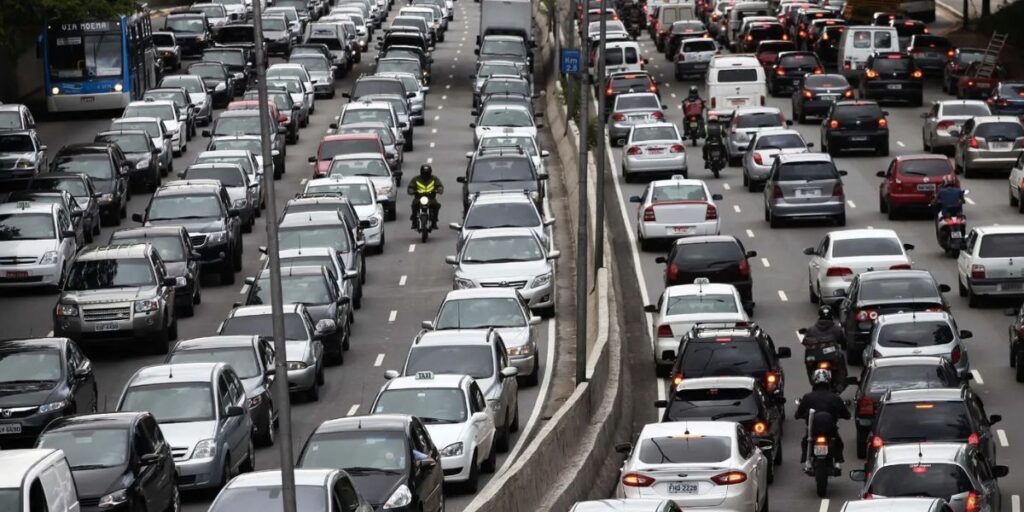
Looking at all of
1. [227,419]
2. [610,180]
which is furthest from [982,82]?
[227,419]

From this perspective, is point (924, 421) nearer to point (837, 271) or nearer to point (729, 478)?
point (729, 478)

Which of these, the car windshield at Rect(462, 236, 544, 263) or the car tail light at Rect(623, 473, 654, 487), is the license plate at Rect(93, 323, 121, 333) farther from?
the car tail light at Rect(623, 473, 654, 487)

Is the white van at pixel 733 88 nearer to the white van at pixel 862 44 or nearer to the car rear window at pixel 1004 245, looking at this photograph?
the white van at pixel 862 44

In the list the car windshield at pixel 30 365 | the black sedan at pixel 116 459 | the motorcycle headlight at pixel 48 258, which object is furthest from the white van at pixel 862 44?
the black sedan at pixel 116 459

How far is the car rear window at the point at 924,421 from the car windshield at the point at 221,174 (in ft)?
76.8

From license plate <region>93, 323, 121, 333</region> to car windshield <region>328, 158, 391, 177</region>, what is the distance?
48.6ft

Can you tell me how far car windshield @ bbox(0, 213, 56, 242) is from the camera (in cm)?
3941

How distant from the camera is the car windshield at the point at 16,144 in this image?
5009cm

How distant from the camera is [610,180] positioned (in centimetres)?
5300

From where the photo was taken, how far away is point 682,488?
22.1 metres

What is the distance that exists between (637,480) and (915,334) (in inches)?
365

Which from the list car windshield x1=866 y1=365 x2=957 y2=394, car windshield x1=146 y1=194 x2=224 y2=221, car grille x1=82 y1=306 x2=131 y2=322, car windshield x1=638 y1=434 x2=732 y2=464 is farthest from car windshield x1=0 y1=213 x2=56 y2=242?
car windshield x1=638 y1=434 x2=732 y2=464

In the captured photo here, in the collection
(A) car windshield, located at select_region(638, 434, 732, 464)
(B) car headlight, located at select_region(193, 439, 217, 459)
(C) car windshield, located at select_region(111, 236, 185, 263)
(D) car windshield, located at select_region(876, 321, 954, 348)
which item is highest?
(A) car windshield, located at select_region(638, 434, 732, 464)

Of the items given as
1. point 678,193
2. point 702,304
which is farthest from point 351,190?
point 702,304
